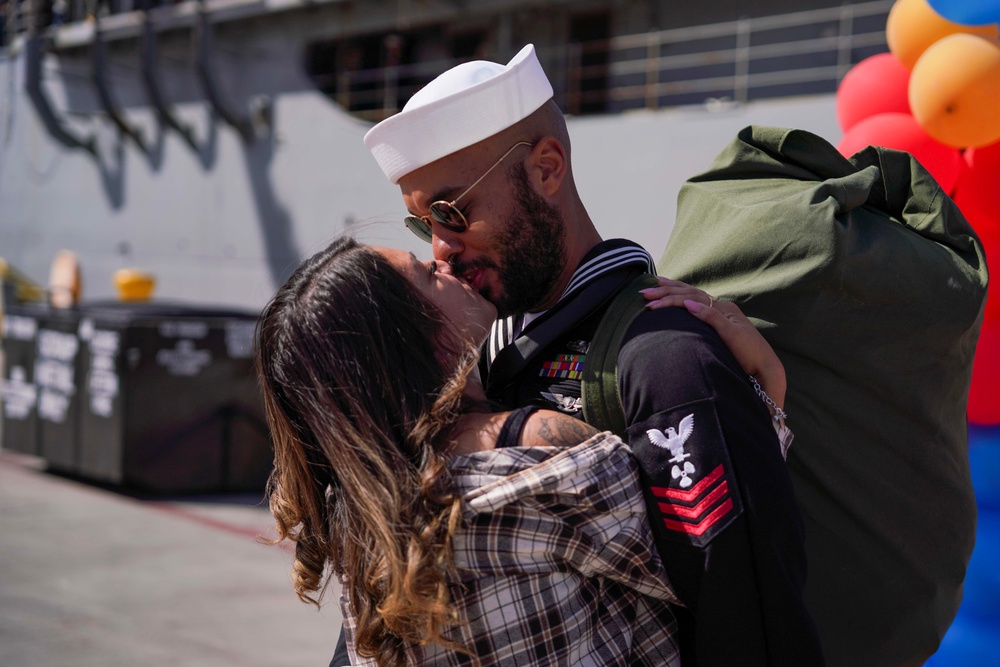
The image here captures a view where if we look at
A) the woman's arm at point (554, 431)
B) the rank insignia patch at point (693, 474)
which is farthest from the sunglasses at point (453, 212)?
the rank insignia patch at point (693, 474)

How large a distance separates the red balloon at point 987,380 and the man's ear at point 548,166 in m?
2.15

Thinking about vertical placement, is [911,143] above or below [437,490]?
above

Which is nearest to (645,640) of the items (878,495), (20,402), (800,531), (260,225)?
(800,531)

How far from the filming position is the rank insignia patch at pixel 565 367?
5.54 feet

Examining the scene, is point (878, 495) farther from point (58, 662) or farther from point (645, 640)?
point (58, 662)

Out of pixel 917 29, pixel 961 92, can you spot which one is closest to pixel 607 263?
pixel 961 92

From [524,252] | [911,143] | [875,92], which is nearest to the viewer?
[524,252]

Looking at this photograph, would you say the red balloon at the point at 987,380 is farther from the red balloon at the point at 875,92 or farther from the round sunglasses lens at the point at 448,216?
the round sunglasses lens at the point at 448,216

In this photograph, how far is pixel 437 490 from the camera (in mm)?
1444

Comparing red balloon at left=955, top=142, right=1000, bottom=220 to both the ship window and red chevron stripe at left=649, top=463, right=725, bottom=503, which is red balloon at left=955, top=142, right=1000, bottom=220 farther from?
the ship window

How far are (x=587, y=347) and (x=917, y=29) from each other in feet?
8.76

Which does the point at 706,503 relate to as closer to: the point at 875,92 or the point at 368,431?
the point at 368,431

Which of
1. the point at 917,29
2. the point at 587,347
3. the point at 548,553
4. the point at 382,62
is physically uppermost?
the point at 382,62

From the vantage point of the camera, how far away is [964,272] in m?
1.95
